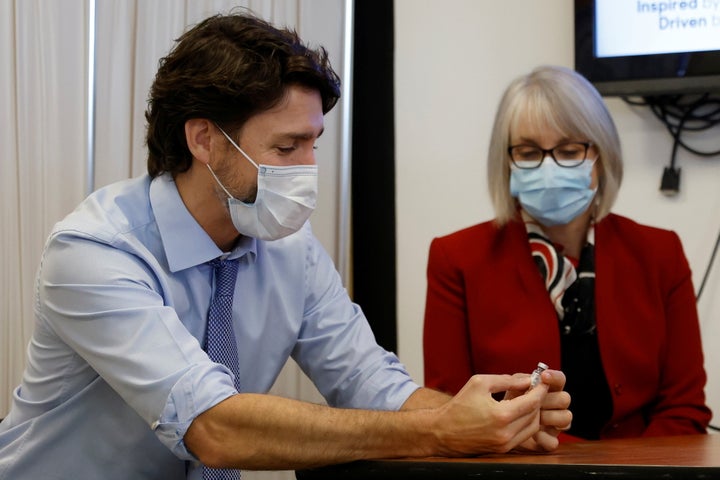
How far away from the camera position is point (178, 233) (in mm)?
1473

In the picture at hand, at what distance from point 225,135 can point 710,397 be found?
5.40 ft

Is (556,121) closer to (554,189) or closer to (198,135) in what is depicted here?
(554,189)

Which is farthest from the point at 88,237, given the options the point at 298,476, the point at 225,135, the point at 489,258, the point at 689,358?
the point at 689,358

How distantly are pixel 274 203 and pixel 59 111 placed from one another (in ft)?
3.36

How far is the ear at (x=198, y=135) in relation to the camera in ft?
5.18

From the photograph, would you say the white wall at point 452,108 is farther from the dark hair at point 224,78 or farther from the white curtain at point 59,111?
the dark hair at point 224,78

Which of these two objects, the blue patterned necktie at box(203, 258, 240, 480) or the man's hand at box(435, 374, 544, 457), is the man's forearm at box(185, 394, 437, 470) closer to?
the man's hand at box(435, 374, 544, 457)

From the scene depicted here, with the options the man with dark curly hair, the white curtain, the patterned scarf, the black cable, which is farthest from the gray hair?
the white curtain

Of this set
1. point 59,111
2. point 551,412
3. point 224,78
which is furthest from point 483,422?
point 59,111

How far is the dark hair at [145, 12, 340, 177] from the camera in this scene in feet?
5.01

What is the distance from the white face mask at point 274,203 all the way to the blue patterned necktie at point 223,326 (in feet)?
0.25

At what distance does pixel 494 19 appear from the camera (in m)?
2.72

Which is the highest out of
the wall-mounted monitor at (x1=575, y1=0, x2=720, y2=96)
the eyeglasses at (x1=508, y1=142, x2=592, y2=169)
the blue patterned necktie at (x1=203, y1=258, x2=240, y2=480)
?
→ the wall-mounted monitor at (x1=575, y1=0, x2=720, y2=96)

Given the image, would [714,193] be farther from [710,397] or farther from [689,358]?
[689,358]
